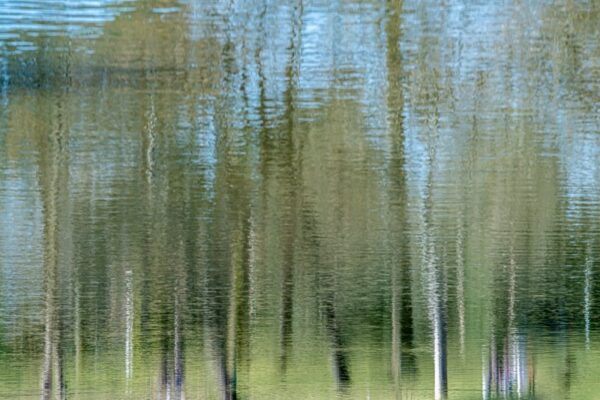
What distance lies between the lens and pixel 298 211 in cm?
1683

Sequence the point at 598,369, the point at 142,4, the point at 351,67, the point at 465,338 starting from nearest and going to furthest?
the point at 598,369
the point at 465,338
the point at 351,67
the point at 142,4

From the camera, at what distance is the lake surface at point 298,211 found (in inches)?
419

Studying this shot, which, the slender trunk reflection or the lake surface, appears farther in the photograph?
the lake surface

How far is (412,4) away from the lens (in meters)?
→ 37.9

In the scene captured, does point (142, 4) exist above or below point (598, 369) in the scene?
above

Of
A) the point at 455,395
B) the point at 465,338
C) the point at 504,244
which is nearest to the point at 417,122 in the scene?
the point at 504,244

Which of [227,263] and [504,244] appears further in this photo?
[504,244]

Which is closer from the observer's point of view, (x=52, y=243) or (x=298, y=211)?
(x=52, y=243)

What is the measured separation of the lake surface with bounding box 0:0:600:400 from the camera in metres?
10.6

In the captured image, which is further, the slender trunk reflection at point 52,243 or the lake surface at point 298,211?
the lake surface at point 298,211

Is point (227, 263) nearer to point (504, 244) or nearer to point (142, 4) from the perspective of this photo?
point (504, 244)

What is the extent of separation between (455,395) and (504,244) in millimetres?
5472

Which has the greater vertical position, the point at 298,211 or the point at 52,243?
the point at 298,211

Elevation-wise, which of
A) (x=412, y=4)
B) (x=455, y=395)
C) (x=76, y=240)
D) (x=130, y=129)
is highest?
(x=412, y=4)
